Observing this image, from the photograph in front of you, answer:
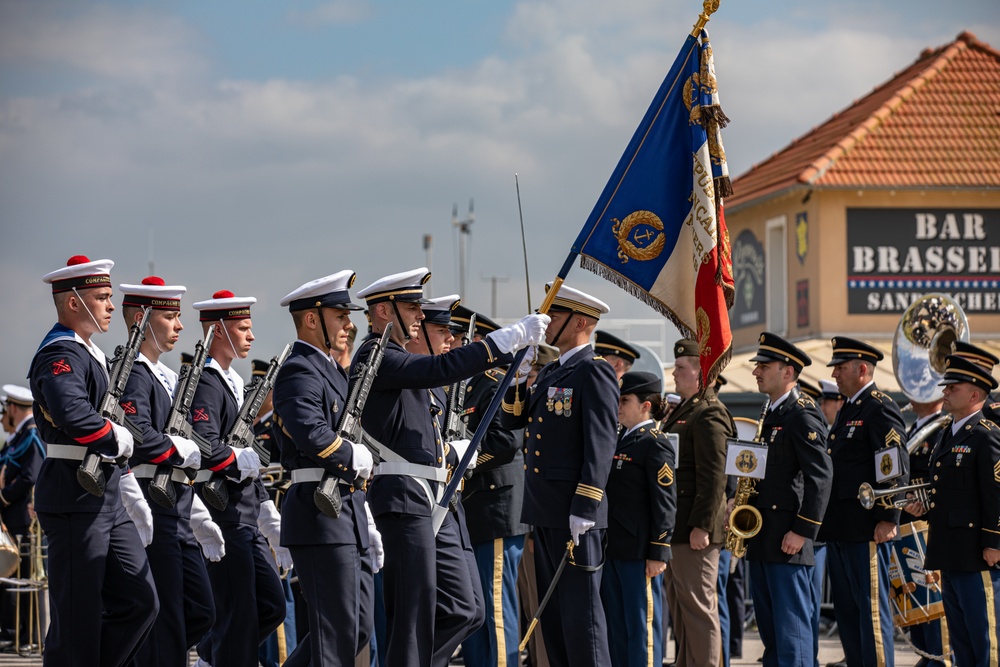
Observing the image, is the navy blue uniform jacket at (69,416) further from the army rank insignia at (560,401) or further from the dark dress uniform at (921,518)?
the dark dress uniform at (921,518)

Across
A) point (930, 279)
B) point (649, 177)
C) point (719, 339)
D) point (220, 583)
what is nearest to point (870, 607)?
point (719, 339)

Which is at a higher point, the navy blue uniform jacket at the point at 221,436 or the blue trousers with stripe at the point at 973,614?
the navy blue uniform jacket at the point at 221,436

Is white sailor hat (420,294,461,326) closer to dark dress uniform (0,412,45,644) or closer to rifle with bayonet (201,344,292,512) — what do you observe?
rifle with bayonet (201,344,292,512)

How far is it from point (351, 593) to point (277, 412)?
0.96 metres

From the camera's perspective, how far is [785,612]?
9281 mm

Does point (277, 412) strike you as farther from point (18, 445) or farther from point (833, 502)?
point (18, 445)

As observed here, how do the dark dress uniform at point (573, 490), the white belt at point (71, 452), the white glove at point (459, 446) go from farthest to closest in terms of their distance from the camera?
1. the white glove at point (459, 446)
2. the dark dress uniform at point (573, 490)
3. the white belt at point (71, 452)

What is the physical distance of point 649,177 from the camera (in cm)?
774

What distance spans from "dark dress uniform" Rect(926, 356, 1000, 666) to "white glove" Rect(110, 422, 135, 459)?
512 centimetres

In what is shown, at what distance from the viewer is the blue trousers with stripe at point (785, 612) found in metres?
9.19

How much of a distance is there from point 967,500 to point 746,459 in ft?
4.62

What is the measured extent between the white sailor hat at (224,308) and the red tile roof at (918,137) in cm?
1791

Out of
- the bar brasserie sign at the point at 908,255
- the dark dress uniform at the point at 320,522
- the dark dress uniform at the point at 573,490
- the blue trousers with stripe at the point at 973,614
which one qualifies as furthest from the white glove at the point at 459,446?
the bar brasserie sign at the point at 908,255

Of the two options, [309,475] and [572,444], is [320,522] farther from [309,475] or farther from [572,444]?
[572,444]
